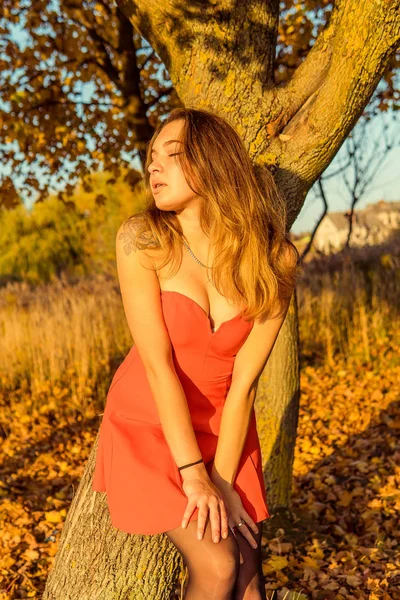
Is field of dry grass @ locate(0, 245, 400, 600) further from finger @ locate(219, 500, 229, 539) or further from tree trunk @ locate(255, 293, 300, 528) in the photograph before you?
finger @ locate(219, 500, 229, 539)

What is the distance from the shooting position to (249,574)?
218 cm

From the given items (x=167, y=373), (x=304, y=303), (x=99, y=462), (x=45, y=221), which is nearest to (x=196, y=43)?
(x=167, y=373)

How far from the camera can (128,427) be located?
7.01ft

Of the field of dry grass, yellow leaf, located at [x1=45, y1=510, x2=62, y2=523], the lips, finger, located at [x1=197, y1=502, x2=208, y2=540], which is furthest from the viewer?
yellow leaf, located at [x1=45, y1=510, x2=62, y2=523]

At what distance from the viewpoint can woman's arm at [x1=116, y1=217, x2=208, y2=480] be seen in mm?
2023

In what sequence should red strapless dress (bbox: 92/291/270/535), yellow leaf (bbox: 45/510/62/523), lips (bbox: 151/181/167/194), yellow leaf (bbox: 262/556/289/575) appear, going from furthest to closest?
1. yellow leaf (bbox: 45/510/62/523)
2. yellow leaf (bbox: 262/556/289/575)
3. lips (bbox: 151/181/167/194)
4. red strapless dress (bbox: 92/291/270/535)

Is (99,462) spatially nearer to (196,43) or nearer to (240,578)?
(240,578)

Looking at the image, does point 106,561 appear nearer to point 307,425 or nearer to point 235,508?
point 235,508

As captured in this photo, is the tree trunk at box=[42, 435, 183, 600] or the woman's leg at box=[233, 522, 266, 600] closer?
the woman's leg at box=[233, 522, 266, 600]

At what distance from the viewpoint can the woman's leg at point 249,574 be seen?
2.15 m

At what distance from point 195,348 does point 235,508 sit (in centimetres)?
54

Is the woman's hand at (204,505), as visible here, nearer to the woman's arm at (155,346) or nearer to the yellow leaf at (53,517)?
the woman's arm at (155,346)

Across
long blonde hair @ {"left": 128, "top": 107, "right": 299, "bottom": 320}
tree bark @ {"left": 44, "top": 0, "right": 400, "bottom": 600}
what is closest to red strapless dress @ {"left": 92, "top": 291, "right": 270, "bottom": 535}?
long blonde hair @ {"left": 128, "top": 107, "right": 299, "bottom": 320}

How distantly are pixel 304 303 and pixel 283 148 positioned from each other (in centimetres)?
592
